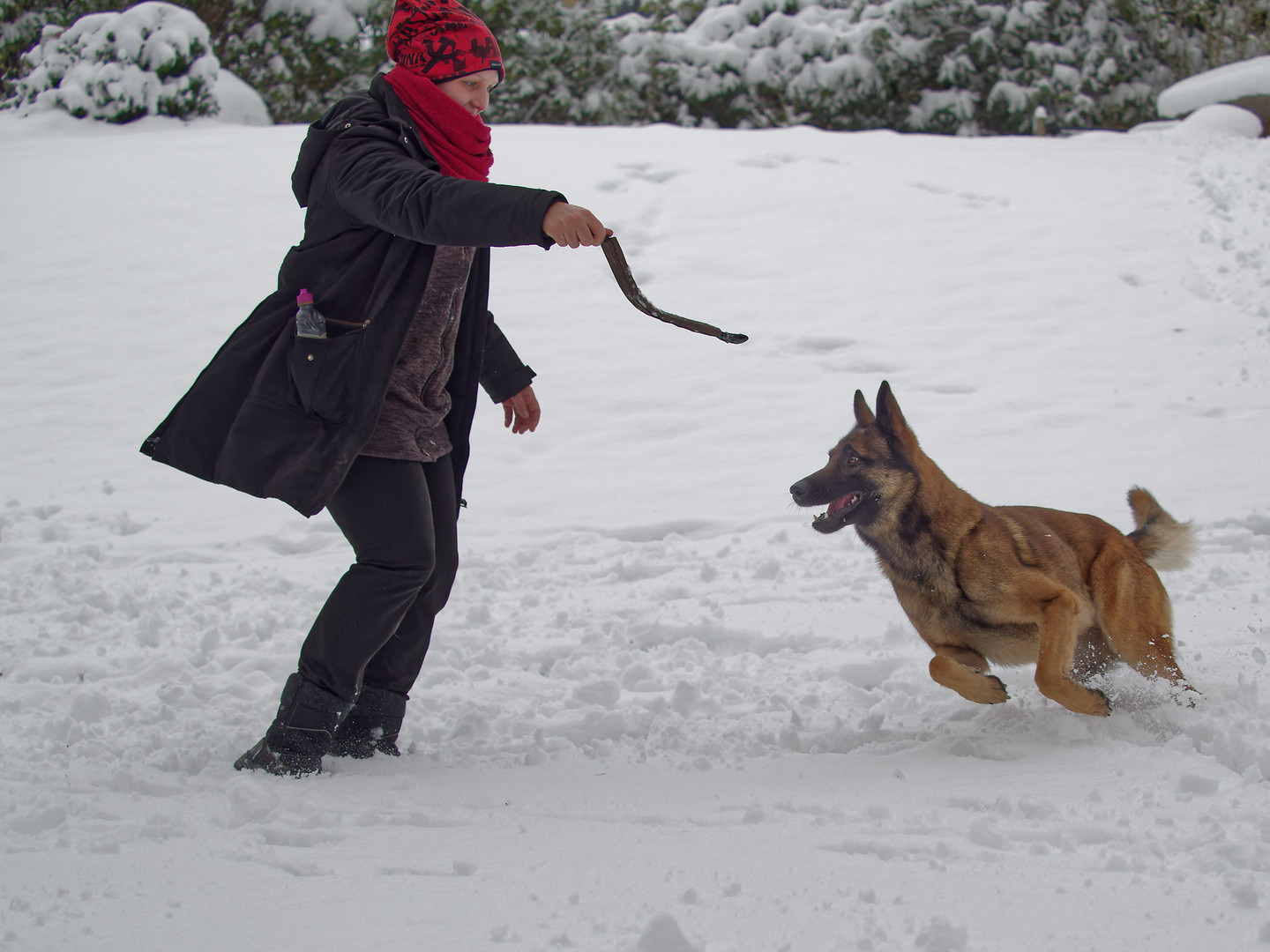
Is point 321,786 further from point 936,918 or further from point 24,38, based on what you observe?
point 24,38

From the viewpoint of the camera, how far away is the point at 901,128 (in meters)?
18.8

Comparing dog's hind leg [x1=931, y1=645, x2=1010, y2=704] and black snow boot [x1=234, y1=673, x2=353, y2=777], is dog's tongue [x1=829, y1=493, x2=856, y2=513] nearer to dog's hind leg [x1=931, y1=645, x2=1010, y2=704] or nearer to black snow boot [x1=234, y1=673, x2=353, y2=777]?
dog's hind leg [x1=931, y1=645, x2=1010, y2=704]

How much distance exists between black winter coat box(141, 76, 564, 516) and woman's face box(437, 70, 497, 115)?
16 cm

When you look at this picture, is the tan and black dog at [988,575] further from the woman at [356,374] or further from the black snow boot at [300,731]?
the black snow boot at [300,731]

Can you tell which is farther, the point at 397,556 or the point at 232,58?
the point at 232,58

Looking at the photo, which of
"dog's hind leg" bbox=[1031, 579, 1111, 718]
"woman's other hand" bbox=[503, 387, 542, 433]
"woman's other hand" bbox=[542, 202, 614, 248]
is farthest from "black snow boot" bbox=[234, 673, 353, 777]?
"dog's hind leg" bbox=[1031, 579, 1111, 718]

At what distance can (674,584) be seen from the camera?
5520 millimetres

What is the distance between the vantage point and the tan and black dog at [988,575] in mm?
3504

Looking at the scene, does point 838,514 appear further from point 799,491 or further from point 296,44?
point 296,44

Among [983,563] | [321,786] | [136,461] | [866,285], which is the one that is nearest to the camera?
[321,786]

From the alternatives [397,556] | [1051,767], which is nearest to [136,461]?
[397,556]

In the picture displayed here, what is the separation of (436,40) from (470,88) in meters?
0.16

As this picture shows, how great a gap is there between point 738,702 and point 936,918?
1.81 m

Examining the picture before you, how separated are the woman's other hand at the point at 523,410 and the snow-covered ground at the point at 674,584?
1026 millimetres
